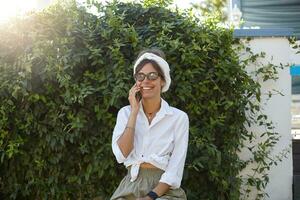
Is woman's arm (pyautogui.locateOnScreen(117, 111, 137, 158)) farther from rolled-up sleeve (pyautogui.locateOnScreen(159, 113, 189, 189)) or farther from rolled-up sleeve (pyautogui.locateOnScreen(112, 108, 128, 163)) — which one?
rolled-up sleeve (pyautogui.locateOnScreen(159, 113, 189, 189))

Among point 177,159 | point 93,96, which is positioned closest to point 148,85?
point 177,159

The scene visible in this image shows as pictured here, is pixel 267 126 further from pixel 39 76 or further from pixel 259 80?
pixel 39 76

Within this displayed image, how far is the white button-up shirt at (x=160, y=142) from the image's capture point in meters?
3.15

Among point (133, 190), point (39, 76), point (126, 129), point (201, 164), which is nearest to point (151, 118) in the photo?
point (126, 129)

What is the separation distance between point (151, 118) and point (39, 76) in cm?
131

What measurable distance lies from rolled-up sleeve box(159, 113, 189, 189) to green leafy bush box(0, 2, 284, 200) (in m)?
0.85

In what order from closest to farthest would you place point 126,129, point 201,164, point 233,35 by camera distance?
point 126,129, point 201,164, point 233,35

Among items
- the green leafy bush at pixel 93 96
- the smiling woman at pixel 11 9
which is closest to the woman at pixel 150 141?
the green leafy bush at pixel 93 96

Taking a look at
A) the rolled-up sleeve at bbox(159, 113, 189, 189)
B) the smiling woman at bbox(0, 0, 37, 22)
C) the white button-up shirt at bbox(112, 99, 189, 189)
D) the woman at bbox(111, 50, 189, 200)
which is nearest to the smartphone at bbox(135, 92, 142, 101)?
the woman at bbox(111, 50, 189, 200)

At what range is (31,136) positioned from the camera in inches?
167

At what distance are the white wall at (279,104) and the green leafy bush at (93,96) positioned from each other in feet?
1.42

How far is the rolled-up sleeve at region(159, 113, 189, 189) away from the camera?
3.10 metres

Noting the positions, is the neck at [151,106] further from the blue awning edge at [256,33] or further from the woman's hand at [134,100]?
the blue awning edge at [256,33]

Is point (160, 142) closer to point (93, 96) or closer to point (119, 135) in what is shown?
point (119, 135)
